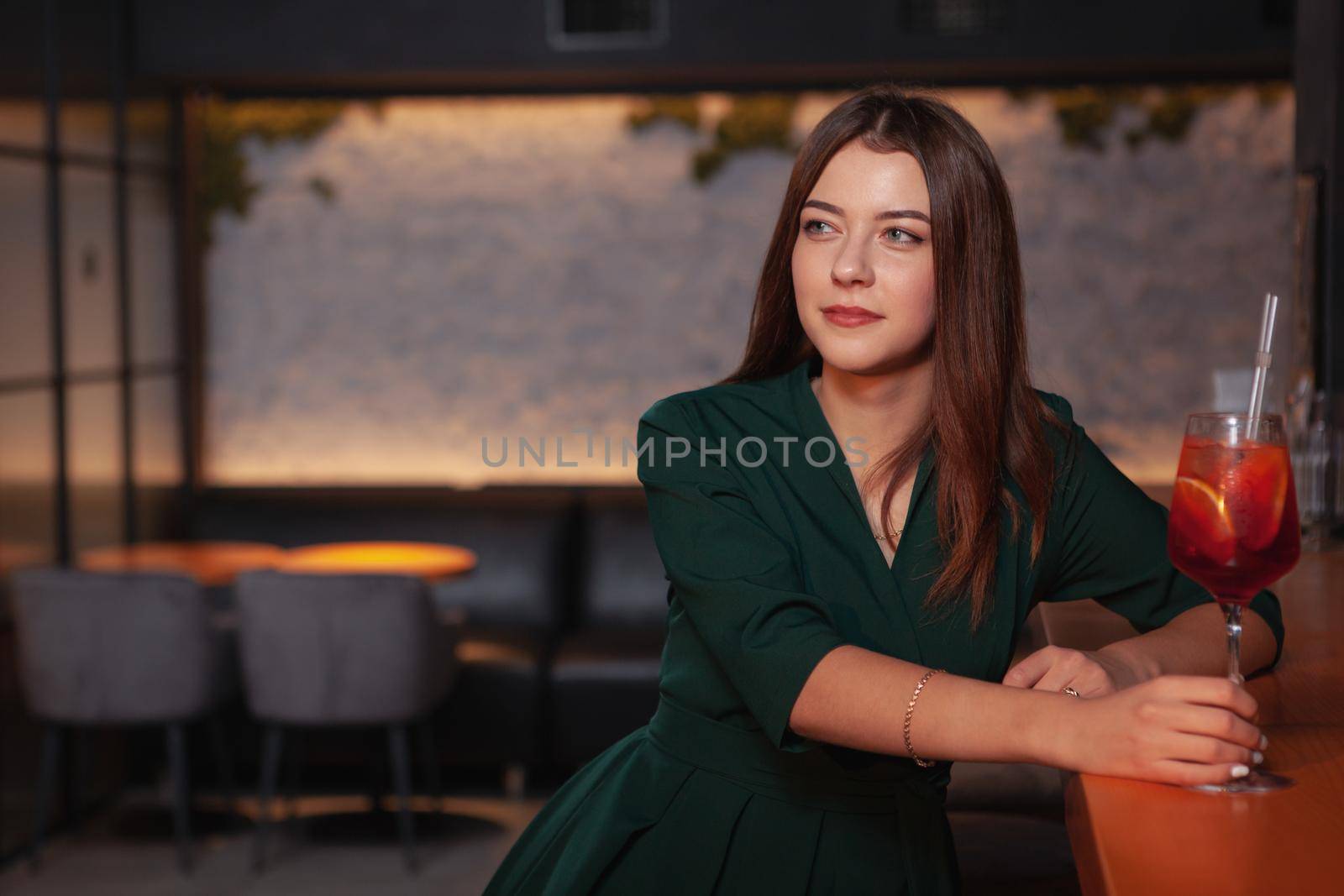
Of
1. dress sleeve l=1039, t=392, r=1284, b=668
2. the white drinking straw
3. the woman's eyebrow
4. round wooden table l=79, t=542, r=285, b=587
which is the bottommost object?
round wooden table l=79, t=542, r=285, b=587

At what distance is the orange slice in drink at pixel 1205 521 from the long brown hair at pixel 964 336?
0.31m

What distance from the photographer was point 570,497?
5.29 m

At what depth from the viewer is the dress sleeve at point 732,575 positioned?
120cm

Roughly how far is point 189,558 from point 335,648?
912 millimetres

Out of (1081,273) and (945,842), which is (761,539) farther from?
(1081,273)

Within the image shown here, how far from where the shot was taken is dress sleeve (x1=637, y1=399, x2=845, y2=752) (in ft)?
3.93

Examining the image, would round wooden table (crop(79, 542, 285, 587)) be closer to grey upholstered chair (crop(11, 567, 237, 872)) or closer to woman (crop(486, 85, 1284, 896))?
grey upholstered chair (crop(11, 567, 237, 872))

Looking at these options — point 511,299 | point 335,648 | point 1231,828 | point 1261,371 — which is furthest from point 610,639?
point 1231,828

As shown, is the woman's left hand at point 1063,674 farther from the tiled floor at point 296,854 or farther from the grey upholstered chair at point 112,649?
the grey upholstered chair at point 112,649

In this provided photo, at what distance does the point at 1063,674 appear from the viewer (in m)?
1.20

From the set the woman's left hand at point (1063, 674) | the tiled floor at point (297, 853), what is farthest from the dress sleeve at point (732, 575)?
the tiled floor at point (297, 853)

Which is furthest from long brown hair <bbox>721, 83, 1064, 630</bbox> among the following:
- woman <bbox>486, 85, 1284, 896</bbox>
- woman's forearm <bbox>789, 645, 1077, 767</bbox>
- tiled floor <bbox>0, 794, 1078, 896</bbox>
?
tiled floor <bbox>0, 794, 1078, 896</bbox>

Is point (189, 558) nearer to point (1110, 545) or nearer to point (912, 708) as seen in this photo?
point (1110, 545)

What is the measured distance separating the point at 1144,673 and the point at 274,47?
4.35 m
